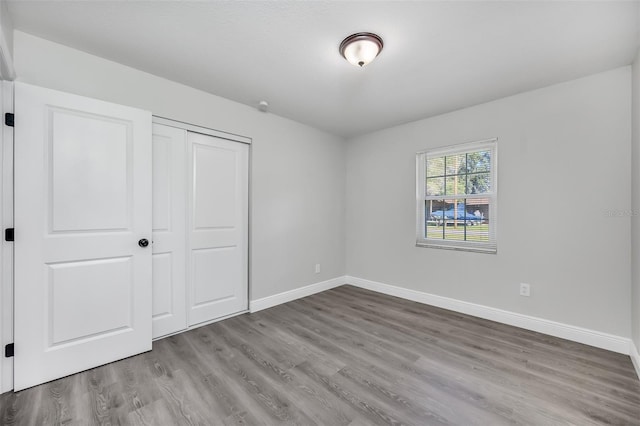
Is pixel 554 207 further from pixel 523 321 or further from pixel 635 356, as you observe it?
pixel 635 356

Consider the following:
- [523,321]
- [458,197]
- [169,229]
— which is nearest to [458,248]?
[458,197]

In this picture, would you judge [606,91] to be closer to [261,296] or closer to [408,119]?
[408,119]

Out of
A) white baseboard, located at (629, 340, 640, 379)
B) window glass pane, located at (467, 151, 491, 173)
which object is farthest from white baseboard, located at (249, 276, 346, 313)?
white baseboard, located at (629, 340, 640, 379)

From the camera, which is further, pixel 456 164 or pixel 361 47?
pixel 456 164

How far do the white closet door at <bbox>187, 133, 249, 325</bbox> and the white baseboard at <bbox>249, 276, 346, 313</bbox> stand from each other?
155mm

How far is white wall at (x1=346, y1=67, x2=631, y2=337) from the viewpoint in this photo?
2402mm

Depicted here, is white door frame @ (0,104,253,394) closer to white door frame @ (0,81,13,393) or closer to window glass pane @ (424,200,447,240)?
white door frame @ (0,81,13,393)

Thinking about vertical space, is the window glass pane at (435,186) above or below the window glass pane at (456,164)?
below

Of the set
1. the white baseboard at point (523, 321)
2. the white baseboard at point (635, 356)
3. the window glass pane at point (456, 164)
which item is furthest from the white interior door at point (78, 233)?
the white baseboard at point (635, 356)

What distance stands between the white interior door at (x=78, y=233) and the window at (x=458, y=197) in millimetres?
3291

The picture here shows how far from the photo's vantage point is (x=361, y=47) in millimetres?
2004

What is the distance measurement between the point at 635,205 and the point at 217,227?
3.91m

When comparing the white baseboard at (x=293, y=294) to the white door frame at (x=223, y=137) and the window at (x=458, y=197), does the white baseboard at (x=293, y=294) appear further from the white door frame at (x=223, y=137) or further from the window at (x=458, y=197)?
the window at (x=458, y=197)

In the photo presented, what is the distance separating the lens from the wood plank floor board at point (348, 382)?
1629 millimetres
